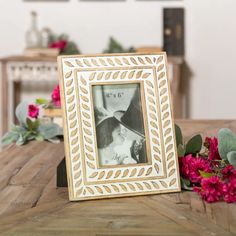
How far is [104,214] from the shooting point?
0.89 meters

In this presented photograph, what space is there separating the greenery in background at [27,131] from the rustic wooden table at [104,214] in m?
0.40

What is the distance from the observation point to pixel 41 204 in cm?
96

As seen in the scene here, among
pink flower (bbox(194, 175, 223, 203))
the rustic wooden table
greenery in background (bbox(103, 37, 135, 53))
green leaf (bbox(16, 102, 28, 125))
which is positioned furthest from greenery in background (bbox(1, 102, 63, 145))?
Answer: greenery in background (bbox(103, 37, 135, 53))

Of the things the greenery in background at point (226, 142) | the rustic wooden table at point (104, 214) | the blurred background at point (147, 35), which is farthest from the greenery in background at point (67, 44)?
the greenery in background at point (226, 142)

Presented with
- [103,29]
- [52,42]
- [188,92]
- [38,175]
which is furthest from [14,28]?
[38,175]

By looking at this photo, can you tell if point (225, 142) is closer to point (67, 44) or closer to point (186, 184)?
point (186, 184)

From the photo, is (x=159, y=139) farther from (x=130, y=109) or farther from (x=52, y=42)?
(x=52, y=42)

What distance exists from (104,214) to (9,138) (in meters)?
0.70

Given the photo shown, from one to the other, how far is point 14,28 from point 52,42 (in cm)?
38

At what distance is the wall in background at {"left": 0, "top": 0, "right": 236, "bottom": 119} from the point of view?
446 cm

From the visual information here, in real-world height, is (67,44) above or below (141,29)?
below

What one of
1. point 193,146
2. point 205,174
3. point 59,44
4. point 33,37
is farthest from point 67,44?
point 205,174

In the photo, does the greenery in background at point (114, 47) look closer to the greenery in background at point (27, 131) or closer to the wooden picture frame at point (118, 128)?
the greenery in background at point (27, 131)

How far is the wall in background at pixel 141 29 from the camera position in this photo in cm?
446
